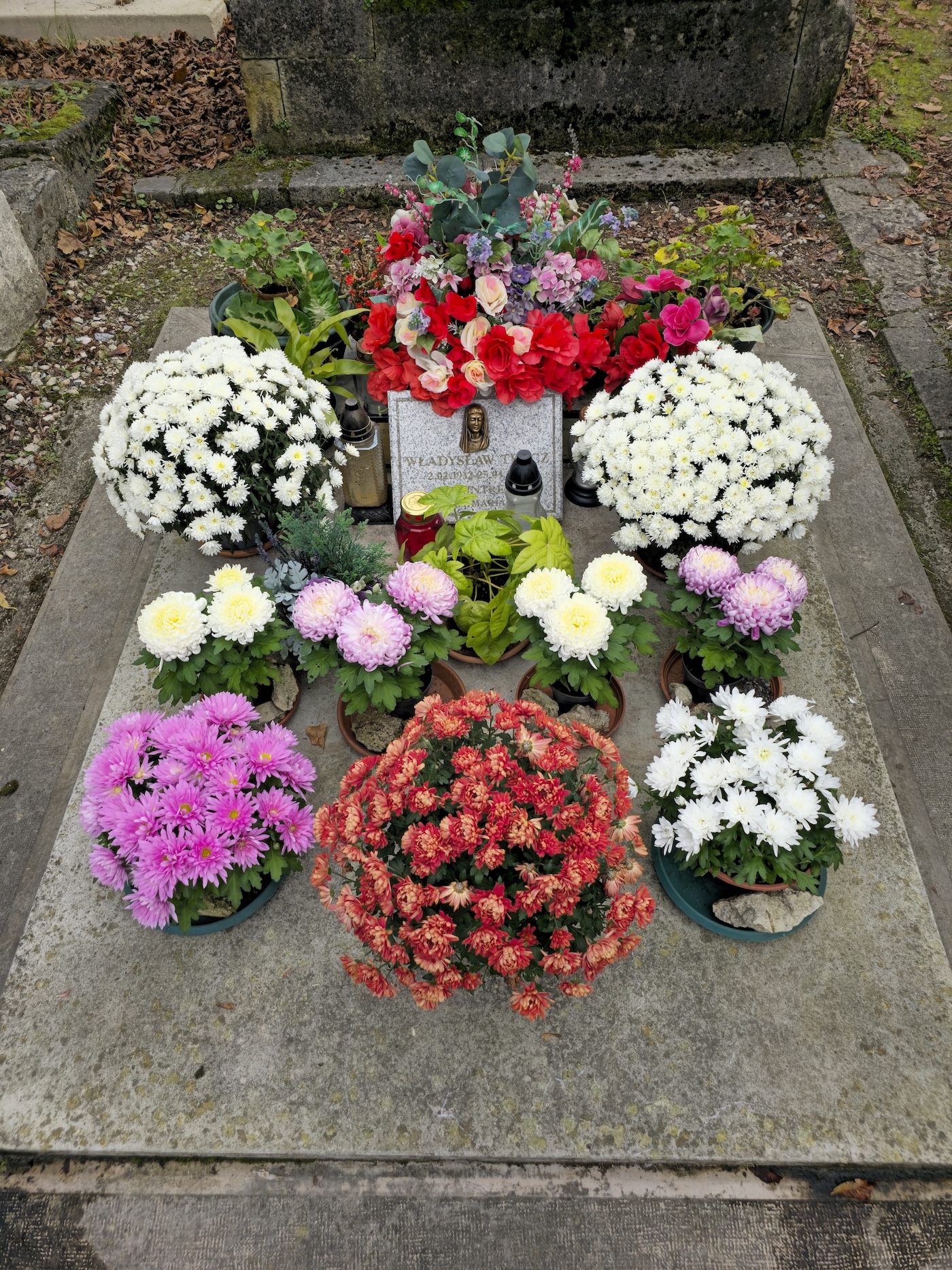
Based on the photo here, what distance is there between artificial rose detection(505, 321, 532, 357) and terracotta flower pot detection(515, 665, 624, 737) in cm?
120

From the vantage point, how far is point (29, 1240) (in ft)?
6.22

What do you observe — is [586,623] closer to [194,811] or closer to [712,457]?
[712,457]

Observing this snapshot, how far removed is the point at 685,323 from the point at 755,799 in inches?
71.6

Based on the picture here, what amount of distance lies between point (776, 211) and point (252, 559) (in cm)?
→ 440

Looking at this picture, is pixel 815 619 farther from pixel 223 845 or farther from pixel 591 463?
pixel 223 845

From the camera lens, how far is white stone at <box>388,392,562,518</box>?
2988mm

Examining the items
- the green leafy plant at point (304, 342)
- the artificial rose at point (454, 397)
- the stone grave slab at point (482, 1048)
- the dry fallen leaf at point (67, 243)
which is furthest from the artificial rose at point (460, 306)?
the dry fallen leaf at point (67, 243)

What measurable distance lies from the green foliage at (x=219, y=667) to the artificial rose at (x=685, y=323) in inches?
70.9

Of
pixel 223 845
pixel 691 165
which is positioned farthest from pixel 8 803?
pixel 691 165

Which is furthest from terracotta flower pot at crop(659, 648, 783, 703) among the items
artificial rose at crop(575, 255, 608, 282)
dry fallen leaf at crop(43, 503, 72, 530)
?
dry fallen leaf at crop(43, 503, 72, 530)

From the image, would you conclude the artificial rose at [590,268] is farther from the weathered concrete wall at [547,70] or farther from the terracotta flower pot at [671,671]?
the weathered concrete wall at [547,70]

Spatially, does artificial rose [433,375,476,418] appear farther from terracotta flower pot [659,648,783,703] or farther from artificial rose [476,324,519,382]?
terracotta flower pot [659,648,783,703]

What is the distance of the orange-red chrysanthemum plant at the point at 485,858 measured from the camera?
1.66 metres

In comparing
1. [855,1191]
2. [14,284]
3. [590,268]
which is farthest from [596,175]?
[855,1191]
